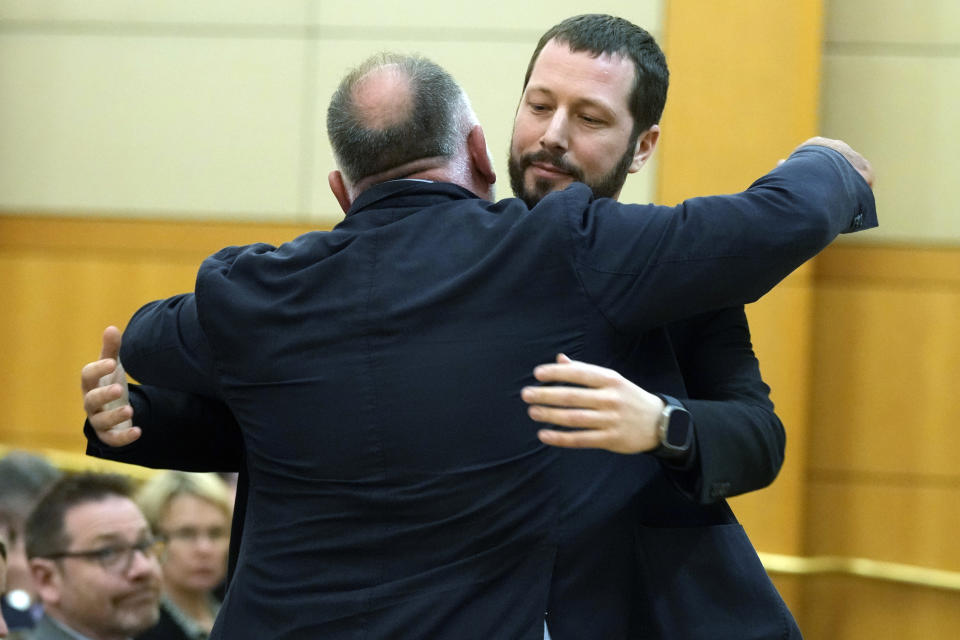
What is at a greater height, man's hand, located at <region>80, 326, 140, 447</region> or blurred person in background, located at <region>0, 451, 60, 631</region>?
man's hand, located at <region>80, 326, 140, 447</region>

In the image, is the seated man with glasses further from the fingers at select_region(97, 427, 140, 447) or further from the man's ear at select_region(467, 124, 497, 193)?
the man's ear at select_region(467, 124, 497, 193)

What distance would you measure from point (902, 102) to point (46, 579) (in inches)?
146

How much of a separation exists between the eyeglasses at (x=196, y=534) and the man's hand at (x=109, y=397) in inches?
69.2

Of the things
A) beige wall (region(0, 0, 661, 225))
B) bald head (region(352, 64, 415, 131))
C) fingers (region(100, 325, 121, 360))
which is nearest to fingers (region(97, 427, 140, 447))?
fingers (region(100, 325, 121, 360))

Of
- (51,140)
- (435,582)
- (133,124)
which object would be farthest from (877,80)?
(435,582)

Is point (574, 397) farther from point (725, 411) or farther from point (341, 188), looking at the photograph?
point (341, 188)


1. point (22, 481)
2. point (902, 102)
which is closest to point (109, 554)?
point (22, 481)

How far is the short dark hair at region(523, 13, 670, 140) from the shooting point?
204 centimetres

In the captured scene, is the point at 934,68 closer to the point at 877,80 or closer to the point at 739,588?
the point at 877,80

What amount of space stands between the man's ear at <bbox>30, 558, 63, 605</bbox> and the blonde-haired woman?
10.6 inches

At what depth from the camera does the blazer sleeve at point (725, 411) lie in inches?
56.7

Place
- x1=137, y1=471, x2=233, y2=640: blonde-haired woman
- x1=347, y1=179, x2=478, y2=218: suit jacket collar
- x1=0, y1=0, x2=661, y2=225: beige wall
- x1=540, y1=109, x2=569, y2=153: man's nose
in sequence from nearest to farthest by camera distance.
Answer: x1=347, y1=179, x2=478, y2=218: suit jacket collar < x1=540, y1=109, x2=569, y2=153: man's nose < x1=137, y1=471, x2=233, y2=640: blonde-haired woman < x1=0, y1=0, x2=661, y2=225: beige wall

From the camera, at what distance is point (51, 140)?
501cm

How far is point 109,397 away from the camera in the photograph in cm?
171
